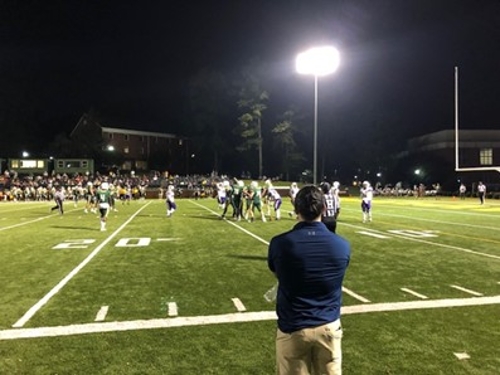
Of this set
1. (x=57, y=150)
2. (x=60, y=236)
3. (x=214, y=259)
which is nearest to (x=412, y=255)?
(x=214, y=259)

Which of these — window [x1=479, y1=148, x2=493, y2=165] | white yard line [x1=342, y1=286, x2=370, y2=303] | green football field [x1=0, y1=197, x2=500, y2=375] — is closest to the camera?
green football field [x1=0, y1=197, x2=500, y2=375]

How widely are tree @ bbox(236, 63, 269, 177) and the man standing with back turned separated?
74618 millimetres

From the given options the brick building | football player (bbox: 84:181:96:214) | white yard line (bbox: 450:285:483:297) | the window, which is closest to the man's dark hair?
white yard line (bbox: 450:285:483:297)

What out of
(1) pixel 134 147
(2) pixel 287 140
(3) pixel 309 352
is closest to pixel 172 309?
(3) pixel 309 352

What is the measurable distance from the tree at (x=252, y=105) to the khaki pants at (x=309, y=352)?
74.8 m

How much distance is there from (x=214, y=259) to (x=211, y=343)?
233 inches

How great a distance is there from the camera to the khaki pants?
319 cm

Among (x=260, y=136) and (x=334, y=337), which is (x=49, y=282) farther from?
(x=260, y=136)

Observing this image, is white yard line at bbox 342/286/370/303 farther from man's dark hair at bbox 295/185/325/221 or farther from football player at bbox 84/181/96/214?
football player at bbox 84/181/96/214

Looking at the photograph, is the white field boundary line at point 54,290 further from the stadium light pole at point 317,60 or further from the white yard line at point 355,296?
the stadium light pole at point 317,60

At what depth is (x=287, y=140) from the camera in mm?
77188

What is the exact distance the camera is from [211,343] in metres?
5.61

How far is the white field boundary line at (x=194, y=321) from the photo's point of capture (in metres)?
6.04

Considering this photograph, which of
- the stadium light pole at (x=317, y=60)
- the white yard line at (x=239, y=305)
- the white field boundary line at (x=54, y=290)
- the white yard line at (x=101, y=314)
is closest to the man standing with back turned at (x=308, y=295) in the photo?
the white yard line at (x=239, y=305)
